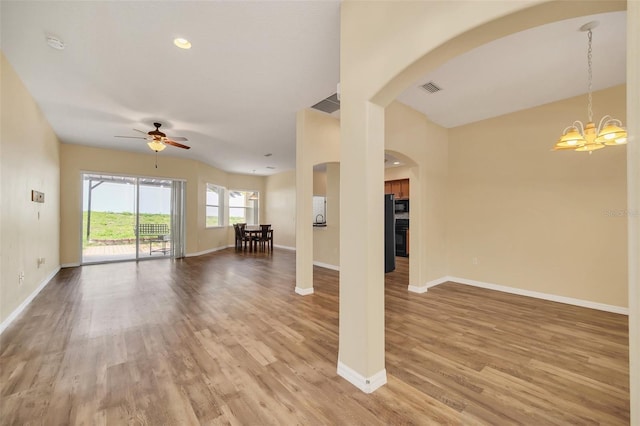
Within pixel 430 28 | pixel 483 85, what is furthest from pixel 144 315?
pixel 483 85

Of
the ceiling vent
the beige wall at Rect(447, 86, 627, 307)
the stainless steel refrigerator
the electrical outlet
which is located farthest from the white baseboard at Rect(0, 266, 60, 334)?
the beige wall at Rect(447, 86, 627, 307)

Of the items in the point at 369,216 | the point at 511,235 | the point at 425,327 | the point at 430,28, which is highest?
the point at 430,28

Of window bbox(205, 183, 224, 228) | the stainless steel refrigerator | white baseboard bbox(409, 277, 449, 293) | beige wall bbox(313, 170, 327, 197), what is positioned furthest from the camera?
window bbox(205, 183, 224, 228)

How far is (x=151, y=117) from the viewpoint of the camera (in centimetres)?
445

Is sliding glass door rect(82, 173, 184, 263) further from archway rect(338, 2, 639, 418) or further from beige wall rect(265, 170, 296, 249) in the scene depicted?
archway rect(338, 2, 639, 418)

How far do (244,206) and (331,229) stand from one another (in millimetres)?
5768

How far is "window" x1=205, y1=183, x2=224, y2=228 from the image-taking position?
8.91 m

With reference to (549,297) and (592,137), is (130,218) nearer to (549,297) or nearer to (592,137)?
(592,137)

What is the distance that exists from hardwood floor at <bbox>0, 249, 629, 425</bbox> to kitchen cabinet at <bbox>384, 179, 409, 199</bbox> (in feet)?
13.9

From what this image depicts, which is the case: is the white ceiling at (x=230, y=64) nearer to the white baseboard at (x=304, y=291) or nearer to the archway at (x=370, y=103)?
the archway at (x=370, y=103)

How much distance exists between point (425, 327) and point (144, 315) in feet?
11.0

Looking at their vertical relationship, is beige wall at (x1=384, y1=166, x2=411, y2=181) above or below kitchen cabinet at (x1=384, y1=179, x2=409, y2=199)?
above

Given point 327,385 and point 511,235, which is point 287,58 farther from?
point 511,235

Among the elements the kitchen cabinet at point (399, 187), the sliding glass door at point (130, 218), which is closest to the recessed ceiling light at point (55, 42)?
the sliding glass door at point (130, 218)
